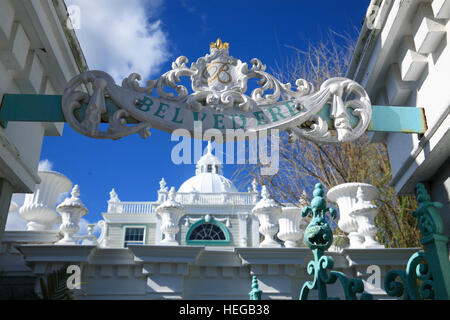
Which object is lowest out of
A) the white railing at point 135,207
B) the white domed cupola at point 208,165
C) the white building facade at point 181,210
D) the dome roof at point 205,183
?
the white building facade at point 181,210

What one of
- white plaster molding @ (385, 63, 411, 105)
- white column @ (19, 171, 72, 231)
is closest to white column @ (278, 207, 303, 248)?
white plaster molding @ (385, 63, 411, 105)

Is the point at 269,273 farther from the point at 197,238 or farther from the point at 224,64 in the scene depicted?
the point at 197,238

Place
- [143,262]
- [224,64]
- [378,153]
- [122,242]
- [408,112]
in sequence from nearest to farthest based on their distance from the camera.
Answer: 1. [408,112]
2. [224,64]
3. [143,262]
4. [378,153]
5. [122,242]

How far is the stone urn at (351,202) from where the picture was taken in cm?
513

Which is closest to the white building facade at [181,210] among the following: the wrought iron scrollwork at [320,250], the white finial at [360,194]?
the white finial at [360,194]

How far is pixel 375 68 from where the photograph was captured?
390 cm

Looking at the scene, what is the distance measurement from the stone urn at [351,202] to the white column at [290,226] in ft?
1.92

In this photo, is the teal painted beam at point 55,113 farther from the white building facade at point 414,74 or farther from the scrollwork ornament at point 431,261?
the scrollwork ornament at point 431,261

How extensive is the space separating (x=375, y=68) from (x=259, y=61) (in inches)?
45.9

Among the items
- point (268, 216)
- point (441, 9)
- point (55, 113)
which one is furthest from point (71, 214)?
point (441, 9)

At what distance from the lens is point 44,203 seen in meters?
5.79

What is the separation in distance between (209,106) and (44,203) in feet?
11.8

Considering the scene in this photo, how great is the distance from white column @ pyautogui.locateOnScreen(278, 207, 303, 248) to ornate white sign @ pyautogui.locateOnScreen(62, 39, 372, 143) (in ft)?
7.33
